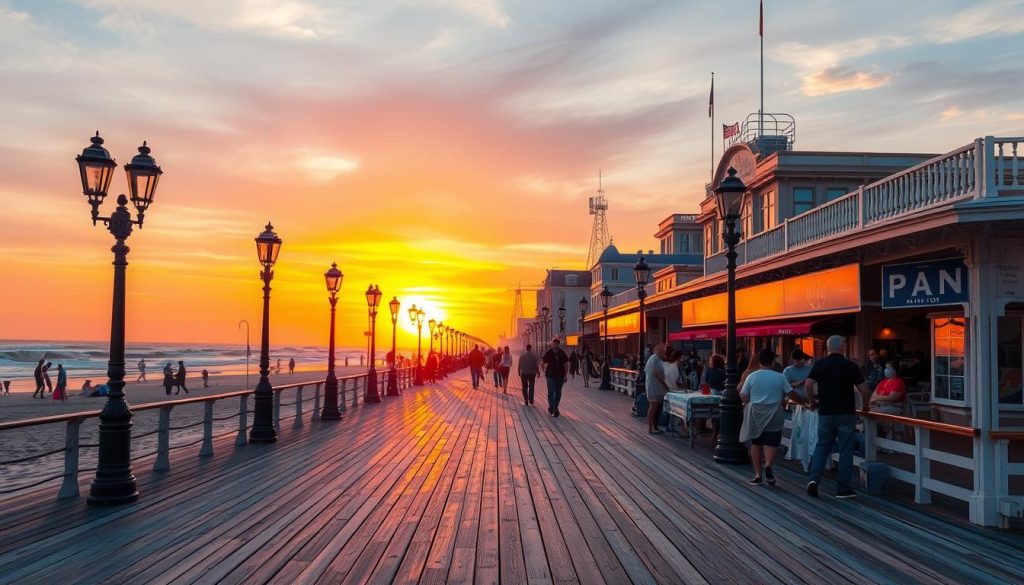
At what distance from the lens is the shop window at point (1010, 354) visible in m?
13.9

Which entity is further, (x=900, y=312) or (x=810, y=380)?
(x=900, y=312)

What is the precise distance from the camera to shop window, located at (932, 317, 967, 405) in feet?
47.6

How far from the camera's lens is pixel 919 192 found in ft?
37.4

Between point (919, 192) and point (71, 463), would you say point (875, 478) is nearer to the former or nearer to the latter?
point (919, 192)

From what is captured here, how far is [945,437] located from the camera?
48.7ft

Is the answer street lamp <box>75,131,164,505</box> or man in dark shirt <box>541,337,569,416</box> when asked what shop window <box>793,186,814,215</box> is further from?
street lamp <box>75,131,164,505</box>

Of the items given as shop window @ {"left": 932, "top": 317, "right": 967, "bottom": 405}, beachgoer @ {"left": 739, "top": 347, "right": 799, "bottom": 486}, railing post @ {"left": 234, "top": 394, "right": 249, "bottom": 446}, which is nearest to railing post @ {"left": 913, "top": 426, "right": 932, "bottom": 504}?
beachgoer @ {"left": 739, "top": 347, "right": 799, "bottom": 486}

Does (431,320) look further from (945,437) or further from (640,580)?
(640,580)

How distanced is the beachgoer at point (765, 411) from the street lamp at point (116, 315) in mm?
7013

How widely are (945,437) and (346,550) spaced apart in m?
12.8

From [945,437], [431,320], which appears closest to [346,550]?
[945,437]

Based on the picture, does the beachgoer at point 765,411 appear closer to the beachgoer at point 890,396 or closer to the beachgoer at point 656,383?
the beachgoer at point 890,396

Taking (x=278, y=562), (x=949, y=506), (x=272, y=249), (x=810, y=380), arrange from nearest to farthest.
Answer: (x=278, y=562), (x=949, y=506), (x=810, y=380), (x=272, y=249)

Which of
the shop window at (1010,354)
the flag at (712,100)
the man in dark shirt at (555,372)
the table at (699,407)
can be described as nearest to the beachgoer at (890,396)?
the shop window at (1010,354)
